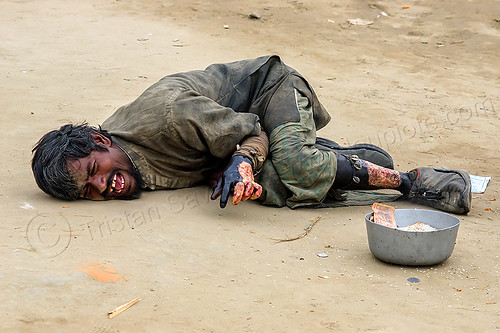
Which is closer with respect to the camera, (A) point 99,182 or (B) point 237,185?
(B) point 237,185

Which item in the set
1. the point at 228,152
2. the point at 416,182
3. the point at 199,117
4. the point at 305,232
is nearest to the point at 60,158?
the point at 199,117

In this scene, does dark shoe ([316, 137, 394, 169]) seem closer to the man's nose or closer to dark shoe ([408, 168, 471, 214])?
dark shoe ([408, 168, 471, 214])

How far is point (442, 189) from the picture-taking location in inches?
168

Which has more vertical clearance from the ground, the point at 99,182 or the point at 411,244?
the point at 411,244

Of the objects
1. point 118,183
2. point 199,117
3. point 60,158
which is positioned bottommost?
point 118,183

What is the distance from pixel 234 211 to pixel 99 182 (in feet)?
2.39

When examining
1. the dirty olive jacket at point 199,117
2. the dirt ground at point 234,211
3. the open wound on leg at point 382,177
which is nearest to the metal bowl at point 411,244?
the dirt ground at point 234,211

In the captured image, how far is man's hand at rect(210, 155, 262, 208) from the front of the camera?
3.72 metres

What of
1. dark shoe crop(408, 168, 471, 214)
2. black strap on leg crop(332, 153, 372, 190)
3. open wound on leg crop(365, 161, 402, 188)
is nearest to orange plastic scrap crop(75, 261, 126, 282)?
black strap on leg crop(332, 153, 372, 190)

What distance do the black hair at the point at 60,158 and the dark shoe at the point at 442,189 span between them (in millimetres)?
1812

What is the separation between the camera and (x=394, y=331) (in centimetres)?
269

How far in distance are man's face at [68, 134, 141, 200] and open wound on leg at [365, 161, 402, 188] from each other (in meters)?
1.33

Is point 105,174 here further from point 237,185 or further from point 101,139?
point 237,185

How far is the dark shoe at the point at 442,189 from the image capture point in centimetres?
416
